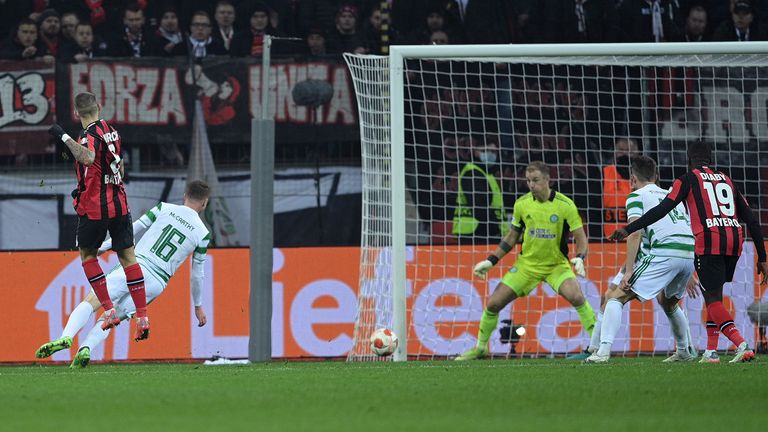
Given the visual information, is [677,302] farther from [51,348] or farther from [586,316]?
[51,348]

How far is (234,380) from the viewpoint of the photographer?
7.58 meters

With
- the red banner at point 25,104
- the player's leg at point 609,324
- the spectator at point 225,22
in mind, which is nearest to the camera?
the player's leg at point 609,324

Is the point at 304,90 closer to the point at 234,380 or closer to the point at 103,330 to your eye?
the point at 103,330

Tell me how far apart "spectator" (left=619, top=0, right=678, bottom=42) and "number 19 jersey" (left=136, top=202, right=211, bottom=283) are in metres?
6.57

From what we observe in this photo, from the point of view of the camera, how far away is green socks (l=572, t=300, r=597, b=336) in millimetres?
10742

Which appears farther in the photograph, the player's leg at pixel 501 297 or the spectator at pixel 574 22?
the spectator at pixel 574 22

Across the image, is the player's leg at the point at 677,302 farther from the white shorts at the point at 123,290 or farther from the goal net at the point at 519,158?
the white shorts at the point at 123,290

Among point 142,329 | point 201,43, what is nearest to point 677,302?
point 142,329

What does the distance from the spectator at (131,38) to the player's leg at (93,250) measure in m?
5.16

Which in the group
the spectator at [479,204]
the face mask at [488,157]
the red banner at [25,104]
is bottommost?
the spectator at [479,204]

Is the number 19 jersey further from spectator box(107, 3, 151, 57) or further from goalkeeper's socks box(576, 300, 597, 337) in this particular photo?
spectator box(107, 3, 151, 57)

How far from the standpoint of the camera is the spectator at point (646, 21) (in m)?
14.4

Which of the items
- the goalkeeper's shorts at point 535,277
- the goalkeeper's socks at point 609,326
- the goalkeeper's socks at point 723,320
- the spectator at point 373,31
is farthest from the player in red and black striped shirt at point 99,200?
the spectator at point 373,31

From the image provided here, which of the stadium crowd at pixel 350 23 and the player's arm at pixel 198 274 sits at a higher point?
the stadium crowd at pixel 350 23
